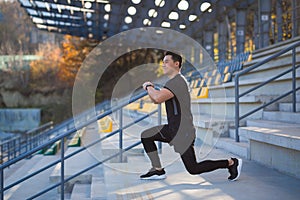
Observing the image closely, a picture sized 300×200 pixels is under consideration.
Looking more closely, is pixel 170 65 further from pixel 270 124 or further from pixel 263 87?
pixel 263 87

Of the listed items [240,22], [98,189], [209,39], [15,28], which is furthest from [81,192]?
[15,28]

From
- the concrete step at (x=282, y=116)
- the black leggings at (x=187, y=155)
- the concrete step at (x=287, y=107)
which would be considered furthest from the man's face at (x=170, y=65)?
the concrete step at (x=287, y=107)

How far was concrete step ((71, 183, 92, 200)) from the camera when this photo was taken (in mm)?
6070

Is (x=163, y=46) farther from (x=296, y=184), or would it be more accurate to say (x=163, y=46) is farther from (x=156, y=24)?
(x=296, y=184)

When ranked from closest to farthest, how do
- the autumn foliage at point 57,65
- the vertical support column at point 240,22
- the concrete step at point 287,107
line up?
1. the concrete step at point 287,107
2. the vertical support column at point 240,22
3. the autumn foliage at point 57,65

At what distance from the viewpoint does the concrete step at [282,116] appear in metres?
5.98

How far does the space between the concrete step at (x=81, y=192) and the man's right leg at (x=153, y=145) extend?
1384 mm

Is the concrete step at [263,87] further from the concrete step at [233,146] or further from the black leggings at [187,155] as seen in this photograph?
the black leggings at [187,155]

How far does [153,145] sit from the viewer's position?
15.3 ft

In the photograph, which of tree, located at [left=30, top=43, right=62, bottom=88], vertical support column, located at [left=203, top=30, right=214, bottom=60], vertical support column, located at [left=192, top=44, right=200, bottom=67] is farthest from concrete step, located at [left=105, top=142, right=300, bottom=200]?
tree, located at [left=30, top=43, right=62, bottom=88]

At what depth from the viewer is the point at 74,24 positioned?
1004 inches

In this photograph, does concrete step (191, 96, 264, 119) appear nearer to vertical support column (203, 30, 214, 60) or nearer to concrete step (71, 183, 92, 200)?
concrete step (71, 183, 92, 200)

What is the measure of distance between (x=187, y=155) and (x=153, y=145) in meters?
0.40

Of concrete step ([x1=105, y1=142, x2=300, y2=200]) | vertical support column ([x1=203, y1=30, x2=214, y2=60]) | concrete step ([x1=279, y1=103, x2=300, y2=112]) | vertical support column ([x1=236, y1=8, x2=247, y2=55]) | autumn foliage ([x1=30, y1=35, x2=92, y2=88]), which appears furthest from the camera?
autumn foliage ([x1=30, y1=35, x2=92, y2=88])
